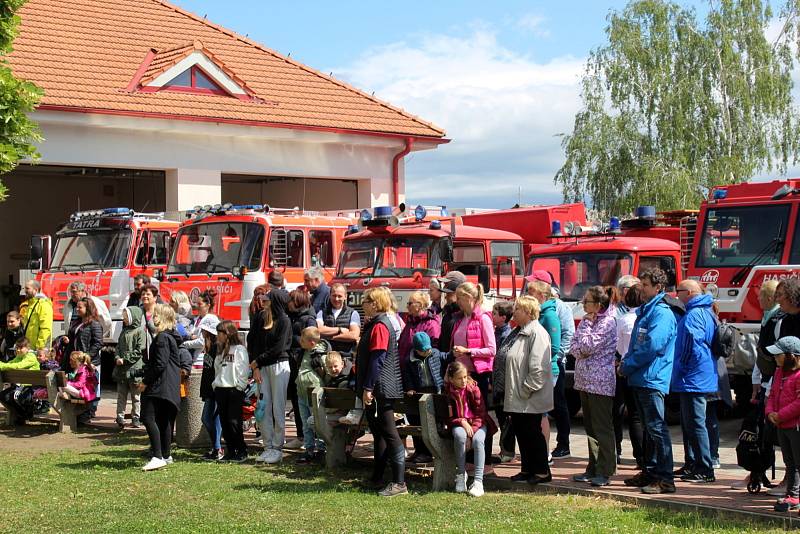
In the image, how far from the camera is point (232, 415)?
35.4ft

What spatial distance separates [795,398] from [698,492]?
1354 millimetres

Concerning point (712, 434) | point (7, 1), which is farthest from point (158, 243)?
point (712, 434)

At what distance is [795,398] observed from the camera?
761cm

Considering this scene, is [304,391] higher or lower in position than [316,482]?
higher

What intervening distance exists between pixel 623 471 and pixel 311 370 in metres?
3.20

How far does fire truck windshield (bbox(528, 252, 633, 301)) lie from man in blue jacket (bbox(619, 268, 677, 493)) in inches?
208

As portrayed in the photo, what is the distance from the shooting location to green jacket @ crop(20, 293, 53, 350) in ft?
47.8

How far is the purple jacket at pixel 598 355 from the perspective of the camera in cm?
886

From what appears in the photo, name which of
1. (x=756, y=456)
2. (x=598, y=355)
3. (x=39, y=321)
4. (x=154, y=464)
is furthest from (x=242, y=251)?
(x=756, y=456)

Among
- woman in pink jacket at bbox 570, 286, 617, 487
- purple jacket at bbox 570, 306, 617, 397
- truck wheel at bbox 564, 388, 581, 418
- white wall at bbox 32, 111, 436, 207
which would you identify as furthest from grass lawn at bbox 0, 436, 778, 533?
white wall at bbox 32, 111, 436, 207

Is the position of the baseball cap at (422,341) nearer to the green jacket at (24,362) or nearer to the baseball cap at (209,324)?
the baseball cap at (209,324)

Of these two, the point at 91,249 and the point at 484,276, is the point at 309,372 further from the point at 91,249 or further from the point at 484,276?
the point at 91,249

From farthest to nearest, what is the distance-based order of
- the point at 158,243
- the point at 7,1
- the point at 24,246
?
the point at 24,246 < the point at 158,243 < the point at 7,1

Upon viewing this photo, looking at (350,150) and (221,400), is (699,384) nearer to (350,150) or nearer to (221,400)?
(221,400)
